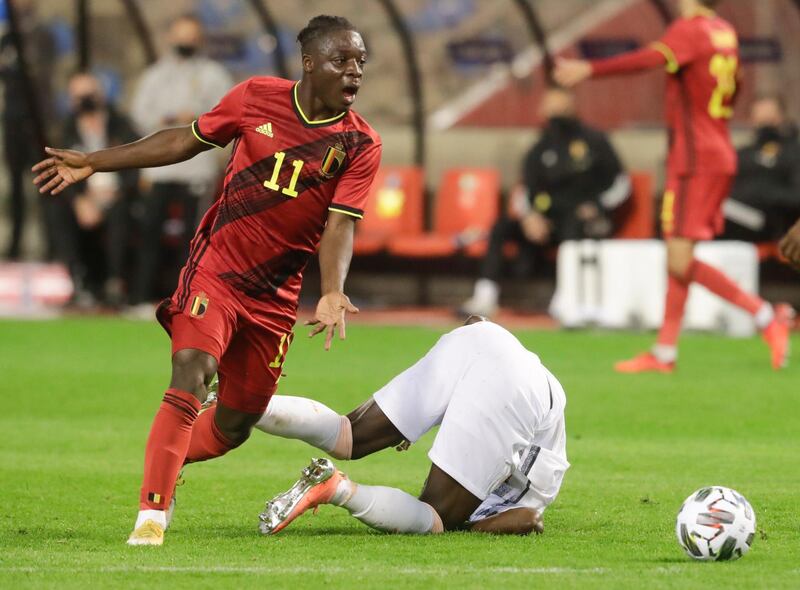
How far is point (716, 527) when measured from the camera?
552 cm

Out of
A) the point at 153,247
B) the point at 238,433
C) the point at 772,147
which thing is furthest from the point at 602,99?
the point at 238,433

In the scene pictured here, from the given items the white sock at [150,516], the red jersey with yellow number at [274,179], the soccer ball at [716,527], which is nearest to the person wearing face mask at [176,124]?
the red jersey with yellow number at [274,179]

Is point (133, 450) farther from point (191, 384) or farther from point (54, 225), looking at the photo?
point (54, 225)

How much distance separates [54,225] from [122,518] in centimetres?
1156

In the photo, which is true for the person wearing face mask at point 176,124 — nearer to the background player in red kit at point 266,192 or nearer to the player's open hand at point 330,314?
the background player in red kit at point 266,192

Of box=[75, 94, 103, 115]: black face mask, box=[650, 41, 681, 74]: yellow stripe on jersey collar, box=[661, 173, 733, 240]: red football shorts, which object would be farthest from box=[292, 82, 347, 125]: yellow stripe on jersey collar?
box=[75, 94, 103, 115]: black face mask

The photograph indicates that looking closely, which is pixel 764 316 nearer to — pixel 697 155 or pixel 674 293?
pixel 674 293

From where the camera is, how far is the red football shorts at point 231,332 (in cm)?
607

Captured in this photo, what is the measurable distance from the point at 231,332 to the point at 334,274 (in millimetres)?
427

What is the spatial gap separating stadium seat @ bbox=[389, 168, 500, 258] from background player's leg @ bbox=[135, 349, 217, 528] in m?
11.5

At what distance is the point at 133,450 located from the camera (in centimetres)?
859

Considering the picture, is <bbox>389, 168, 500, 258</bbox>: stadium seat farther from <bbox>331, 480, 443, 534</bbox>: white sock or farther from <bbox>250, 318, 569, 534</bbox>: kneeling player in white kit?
<bbox>331, 480, 443, 534</bbox>: white sock

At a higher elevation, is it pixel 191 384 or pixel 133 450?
pixel 191 384

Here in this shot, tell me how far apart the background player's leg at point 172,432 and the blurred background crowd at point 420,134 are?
1043cm
